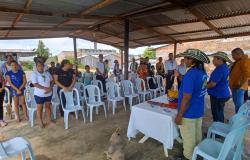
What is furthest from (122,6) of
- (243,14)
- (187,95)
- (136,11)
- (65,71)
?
(187,95)

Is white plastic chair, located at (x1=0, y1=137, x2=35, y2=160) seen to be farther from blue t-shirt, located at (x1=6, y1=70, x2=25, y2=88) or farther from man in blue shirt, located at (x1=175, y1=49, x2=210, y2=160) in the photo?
blue t-shirt, located at (x1=6, y1=70, x2=25, y2=88)

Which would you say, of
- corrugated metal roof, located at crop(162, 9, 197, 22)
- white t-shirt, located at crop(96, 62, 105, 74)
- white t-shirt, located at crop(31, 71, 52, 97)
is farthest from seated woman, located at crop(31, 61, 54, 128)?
corrugated metal roof, located at crop(162, 9, 197, 22)

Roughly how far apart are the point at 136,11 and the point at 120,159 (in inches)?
160

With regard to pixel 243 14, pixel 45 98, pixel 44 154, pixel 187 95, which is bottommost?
pixel 44 154

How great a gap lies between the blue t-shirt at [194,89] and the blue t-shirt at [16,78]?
378 centimetres

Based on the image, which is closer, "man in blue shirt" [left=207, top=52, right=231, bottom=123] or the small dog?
the small dog

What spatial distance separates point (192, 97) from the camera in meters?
2.40

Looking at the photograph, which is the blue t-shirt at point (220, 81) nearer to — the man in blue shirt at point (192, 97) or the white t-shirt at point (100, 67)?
the man in blue shirt at point (192, 97)

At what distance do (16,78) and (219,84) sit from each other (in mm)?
4189

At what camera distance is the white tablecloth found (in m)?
2.70

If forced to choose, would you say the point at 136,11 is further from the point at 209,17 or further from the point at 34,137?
the point at 34,137

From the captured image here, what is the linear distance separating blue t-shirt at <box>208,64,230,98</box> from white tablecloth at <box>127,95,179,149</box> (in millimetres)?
950

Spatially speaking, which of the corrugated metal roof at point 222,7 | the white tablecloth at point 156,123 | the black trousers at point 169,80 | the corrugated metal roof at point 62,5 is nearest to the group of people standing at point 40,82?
the corrugated metal roof at point 62,5

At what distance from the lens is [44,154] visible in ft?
10.4
